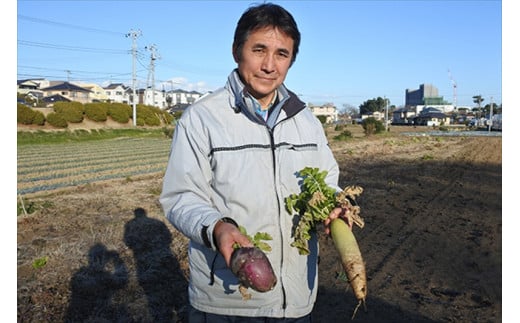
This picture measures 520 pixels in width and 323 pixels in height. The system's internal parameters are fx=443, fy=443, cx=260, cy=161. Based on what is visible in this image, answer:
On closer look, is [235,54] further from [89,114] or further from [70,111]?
[89,114]

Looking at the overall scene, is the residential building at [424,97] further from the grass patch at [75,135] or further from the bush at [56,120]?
the bush at [56,120]

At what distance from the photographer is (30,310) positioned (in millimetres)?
4574

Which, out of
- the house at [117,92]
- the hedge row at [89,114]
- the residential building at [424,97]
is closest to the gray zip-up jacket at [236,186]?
the hedge row at [89,114]

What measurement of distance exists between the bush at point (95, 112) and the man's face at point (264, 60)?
147 feet

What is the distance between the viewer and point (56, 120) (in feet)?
126

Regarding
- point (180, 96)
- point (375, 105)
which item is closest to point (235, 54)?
point (375, 105)

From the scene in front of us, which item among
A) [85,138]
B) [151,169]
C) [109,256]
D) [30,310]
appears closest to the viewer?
[30,310]

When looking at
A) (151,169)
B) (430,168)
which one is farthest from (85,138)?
(430,168)

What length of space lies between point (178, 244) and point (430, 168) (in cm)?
1231

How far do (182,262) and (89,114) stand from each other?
41.4 meters

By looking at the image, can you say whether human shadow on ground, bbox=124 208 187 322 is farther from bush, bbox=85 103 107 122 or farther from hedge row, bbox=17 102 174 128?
bush, bbox=85 103 107 122

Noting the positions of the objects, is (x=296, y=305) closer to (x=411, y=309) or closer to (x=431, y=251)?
(x=411, y=309)

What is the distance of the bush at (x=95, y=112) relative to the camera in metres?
43.8

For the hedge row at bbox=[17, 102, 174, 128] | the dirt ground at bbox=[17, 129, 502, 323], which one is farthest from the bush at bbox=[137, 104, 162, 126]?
the dirt ground at bbox=[17, 129, 502, 323]
